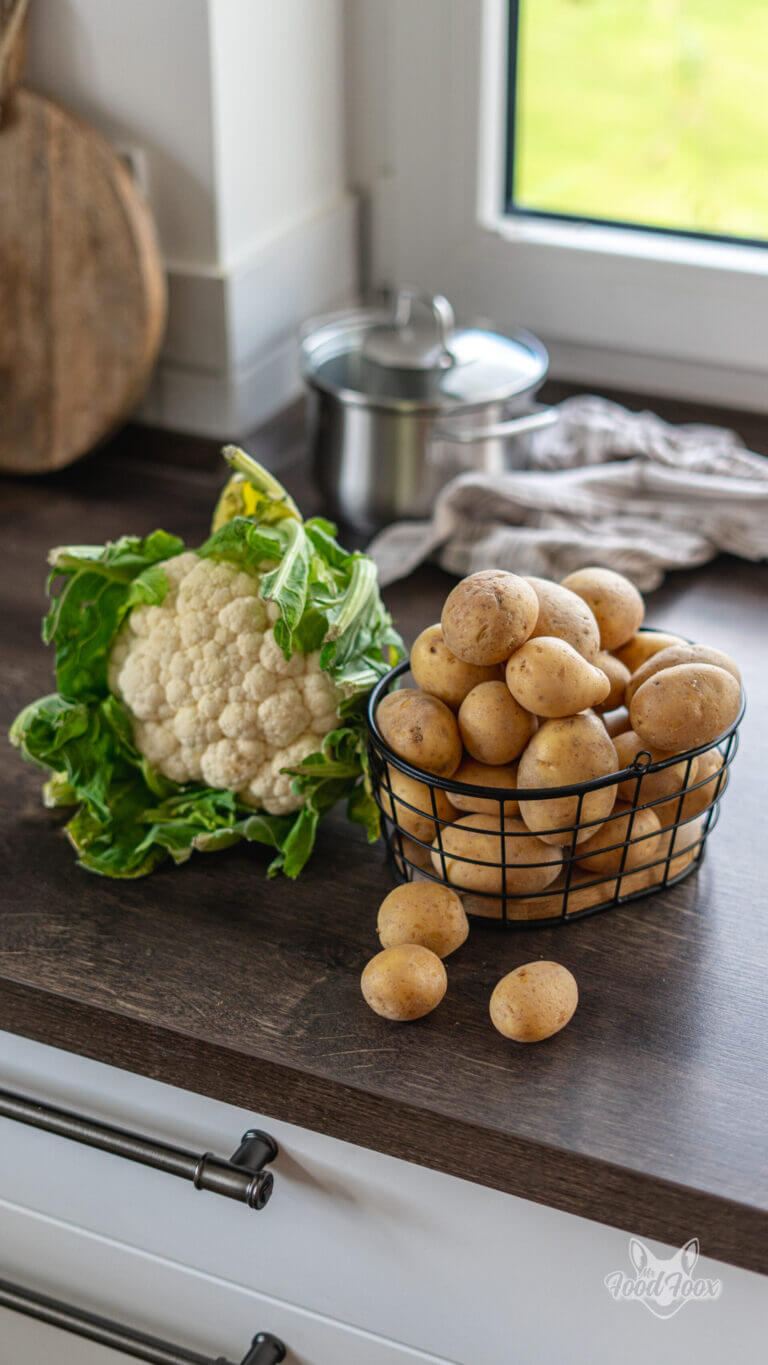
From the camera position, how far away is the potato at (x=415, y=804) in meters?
0.77

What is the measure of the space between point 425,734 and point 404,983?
14 centimetres

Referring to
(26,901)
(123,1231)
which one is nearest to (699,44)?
(26,901)

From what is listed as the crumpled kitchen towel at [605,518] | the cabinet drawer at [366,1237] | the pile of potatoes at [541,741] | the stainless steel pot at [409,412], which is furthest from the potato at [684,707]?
the stainless steel pot at [409,412]

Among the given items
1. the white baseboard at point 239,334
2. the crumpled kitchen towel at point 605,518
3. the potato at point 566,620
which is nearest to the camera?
the potato at point 566,620

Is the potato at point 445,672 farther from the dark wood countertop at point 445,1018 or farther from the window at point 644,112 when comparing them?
the window at point 644,112

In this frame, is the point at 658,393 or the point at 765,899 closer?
the point at 765,899

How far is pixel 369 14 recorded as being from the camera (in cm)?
139

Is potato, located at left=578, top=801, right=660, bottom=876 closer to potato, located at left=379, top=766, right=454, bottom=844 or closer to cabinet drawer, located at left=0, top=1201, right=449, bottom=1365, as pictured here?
potato, located at left=379, top=766, right=454, bottom=844

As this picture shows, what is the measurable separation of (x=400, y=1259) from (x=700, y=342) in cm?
100

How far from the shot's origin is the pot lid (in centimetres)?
121

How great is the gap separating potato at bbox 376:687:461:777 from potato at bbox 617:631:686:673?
0.47ft

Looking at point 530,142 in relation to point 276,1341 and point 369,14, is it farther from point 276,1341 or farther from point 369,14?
point 276,1341

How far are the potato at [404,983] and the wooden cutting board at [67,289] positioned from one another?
2.49ft

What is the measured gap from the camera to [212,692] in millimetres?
833
